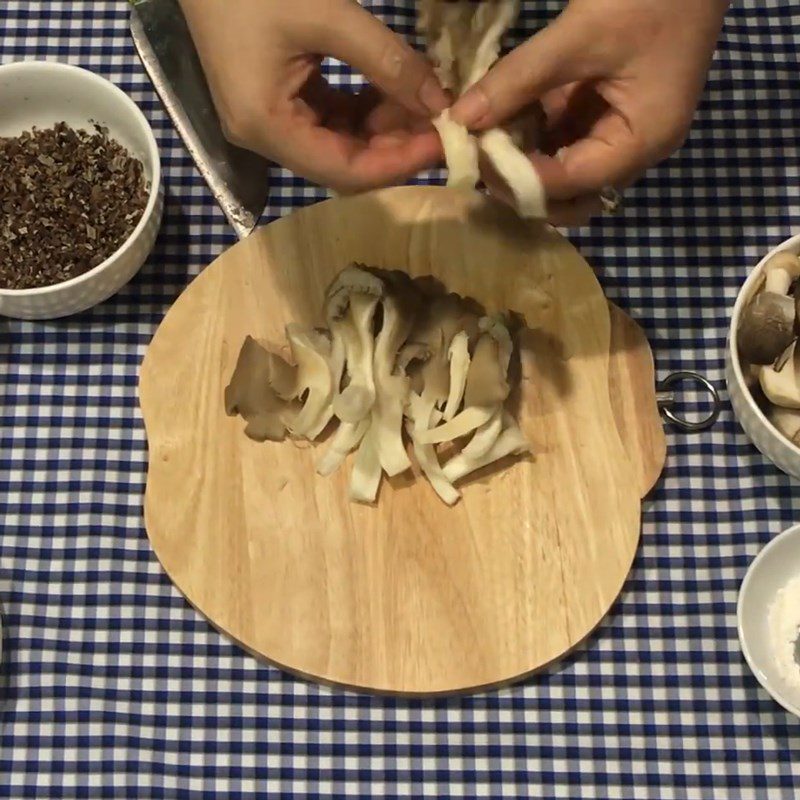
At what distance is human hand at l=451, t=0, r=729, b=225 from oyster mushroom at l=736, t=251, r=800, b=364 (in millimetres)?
204

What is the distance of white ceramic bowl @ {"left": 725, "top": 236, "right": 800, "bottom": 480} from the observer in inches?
39.1

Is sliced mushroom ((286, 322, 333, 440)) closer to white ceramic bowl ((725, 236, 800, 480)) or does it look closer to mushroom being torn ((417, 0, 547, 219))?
mushroom being torn ((417, 0, 547, 219))

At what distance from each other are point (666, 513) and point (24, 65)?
84cm

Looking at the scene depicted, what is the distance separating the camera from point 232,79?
0.81 metres

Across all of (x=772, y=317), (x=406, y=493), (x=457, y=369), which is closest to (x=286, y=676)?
(x=406, y=493)

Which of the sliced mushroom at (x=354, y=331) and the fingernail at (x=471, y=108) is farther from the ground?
the fingernail at (x=471, y=108)

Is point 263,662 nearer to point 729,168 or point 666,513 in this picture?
point 666,513

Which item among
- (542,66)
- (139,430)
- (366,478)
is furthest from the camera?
(139,430)

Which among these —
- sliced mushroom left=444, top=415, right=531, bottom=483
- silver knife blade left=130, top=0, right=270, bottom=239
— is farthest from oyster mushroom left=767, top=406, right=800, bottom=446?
silver knife blade left=130, top=0, right=270, bottom=239

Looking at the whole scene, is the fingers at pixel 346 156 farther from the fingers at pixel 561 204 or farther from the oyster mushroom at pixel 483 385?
the oyster mushroom at pixel 483 385

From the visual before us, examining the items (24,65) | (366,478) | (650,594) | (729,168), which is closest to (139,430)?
(366,478)

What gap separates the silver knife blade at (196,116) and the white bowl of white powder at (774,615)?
0.66 metres

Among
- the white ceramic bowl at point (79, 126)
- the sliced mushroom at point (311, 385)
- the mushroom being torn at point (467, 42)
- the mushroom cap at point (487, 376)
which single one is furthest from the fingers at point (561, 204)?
the white ceramic bowl at point (79, 126)

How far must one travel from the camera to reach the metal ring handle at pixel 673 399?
107cm
